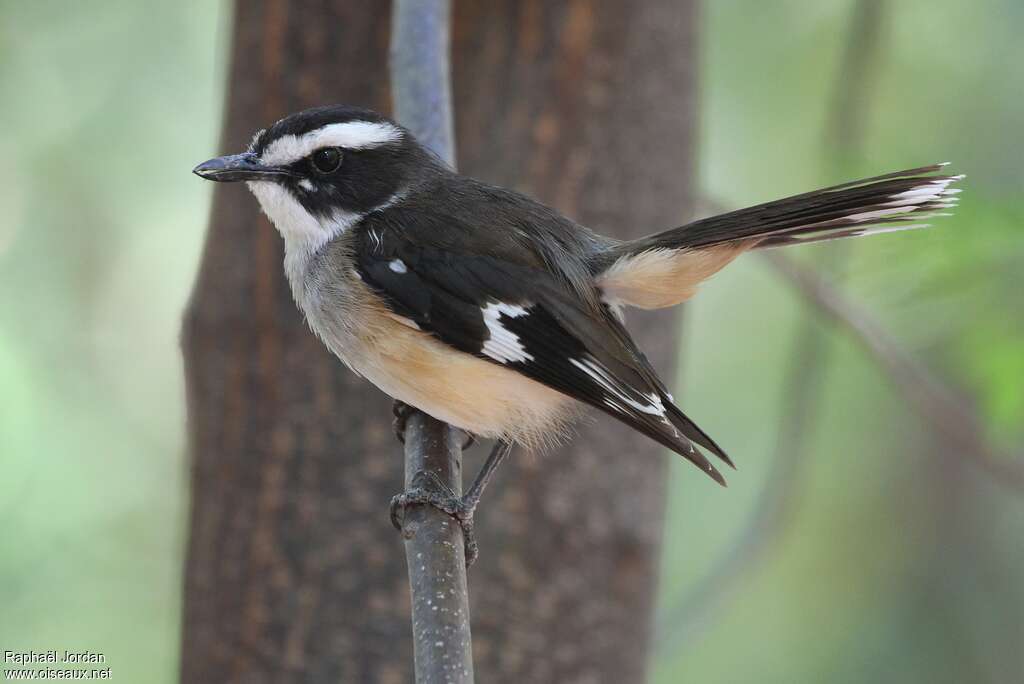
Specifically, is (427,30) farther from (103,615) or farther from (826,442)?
(826,442)

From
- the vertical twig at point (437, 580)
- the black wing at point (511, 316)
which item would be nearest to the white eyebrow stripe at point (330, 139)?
the black wing at point (511, 316)

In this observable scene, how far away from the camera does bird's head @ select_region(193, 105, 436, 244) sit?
284 centimetres

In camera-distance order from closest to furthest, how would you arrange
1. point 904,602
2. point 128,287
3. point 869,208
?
point 869,208 < point 128,287 < point 904,602

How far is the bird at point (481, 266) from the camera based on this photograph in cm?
266

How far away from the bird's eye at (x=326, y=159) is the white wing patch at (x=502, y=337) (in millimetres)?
553

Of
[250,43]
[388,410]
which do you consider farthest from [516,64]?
[388,410]

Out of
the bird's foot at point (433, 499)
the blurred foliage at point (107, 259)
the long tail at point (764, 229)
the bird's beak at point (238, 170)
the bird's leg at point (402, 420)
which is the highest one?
the blurred foliage at point (107, 259)

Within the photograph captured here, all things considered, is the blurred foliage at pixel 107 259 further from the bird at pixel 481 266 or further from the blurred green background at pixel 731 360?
the bird at pixel 481 266

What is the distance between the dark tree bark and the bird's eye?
578mm

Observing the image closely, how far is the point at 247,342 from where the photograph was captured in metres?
3.47

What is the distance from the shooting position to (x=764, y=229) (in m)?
2.69

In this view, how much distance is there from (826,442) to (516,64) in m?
4.49

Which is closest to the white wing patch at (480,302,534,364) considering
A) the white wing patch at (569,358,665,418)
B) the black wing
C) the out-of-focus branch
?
the black wing

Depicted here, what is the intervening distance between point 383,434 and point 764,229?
1272 mm
